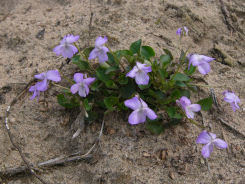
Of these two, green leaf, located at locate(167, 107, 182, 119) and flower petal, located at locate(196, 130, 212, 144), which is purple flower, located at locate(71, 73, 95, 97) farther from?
flower petal, located at locate(196, 130, 212, 144)

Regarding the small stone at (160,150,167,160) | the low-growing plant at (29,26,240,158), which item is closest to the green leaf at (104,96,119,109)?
the low-growing plant at (29,26,240,158)

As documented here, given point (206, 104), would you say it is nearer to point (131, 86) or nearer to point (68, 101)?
point (131, 86)

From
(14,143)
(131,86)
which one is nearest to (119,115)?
(131,86)

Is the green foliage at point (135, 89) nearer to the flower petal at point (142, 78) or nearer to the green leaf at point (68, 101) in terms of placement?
the green leaf at point (68, 101)

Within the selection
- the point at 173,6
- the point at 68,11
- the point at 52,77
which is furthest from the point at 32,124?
the point at 173,6

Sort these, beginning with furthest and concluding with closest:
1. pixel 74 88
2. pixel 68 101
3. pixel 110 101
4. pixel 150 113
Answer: pixel 68 101, pixel 110 101, pixel 74 88, pixel 150 113

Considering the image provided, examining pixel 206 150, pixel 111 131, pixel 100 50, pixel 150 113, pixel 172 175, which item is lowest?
pixel 172 175

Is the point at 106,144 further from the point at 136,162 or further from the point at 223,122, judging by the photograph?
the point at 223,122
